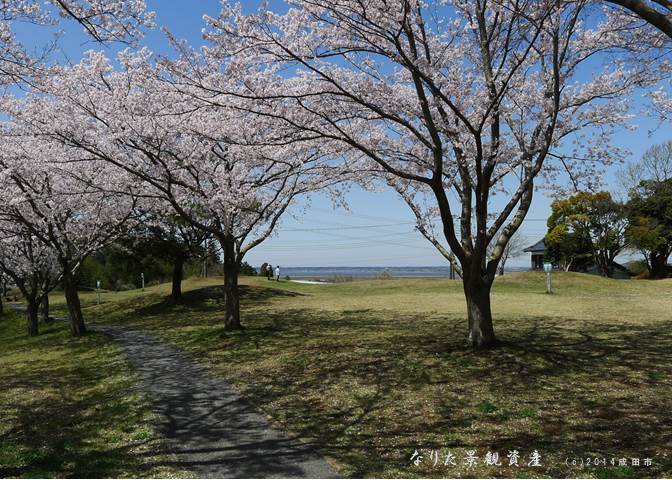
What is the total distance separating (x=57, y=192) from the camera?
49.9 ft

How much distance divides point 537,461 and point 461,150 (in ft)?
20.3

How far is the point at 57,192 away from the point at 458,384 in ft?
42.1

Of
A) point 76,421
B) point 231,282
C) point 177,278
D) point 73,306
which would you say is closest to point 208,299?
point 177,278

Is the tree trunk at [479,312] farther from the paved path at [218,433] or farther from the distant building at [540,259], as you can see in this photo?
the distant building at [540,259]

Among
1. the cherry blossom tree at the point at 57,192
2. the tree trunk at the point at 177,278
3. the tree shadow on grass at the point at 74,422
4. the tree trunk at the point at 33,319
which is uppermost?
the cherry blossom tree at the point at 57,192

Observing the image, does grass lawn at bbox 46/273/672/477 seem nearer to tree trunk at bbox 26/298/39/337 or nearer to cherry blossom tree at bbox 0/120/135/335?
cherry blossom tree at bbox 0/120/135/335

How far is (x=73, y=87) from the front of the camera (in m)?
12.2

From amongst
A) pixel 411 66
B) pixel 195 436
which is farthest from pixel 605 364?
pixel 195 436

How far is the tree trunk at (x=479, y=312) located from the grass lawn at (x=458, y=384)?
A: 33 cm

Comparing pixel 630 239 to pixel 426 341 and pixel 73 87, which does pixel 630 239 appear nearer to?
pixel 426 341

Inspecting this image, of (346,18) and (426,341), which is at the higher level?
(346,18)

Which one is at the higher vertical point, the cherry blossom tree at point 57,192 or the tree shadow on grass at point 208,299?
the cherry blossom tree at point 57,192

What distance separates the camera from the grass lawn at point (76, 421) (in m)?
5.42

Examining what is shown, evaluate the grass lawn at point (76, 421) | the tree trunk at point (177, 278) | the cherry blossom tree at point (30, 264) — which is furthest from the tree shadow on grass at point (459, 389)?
the tree trunk at point (177, 278)
